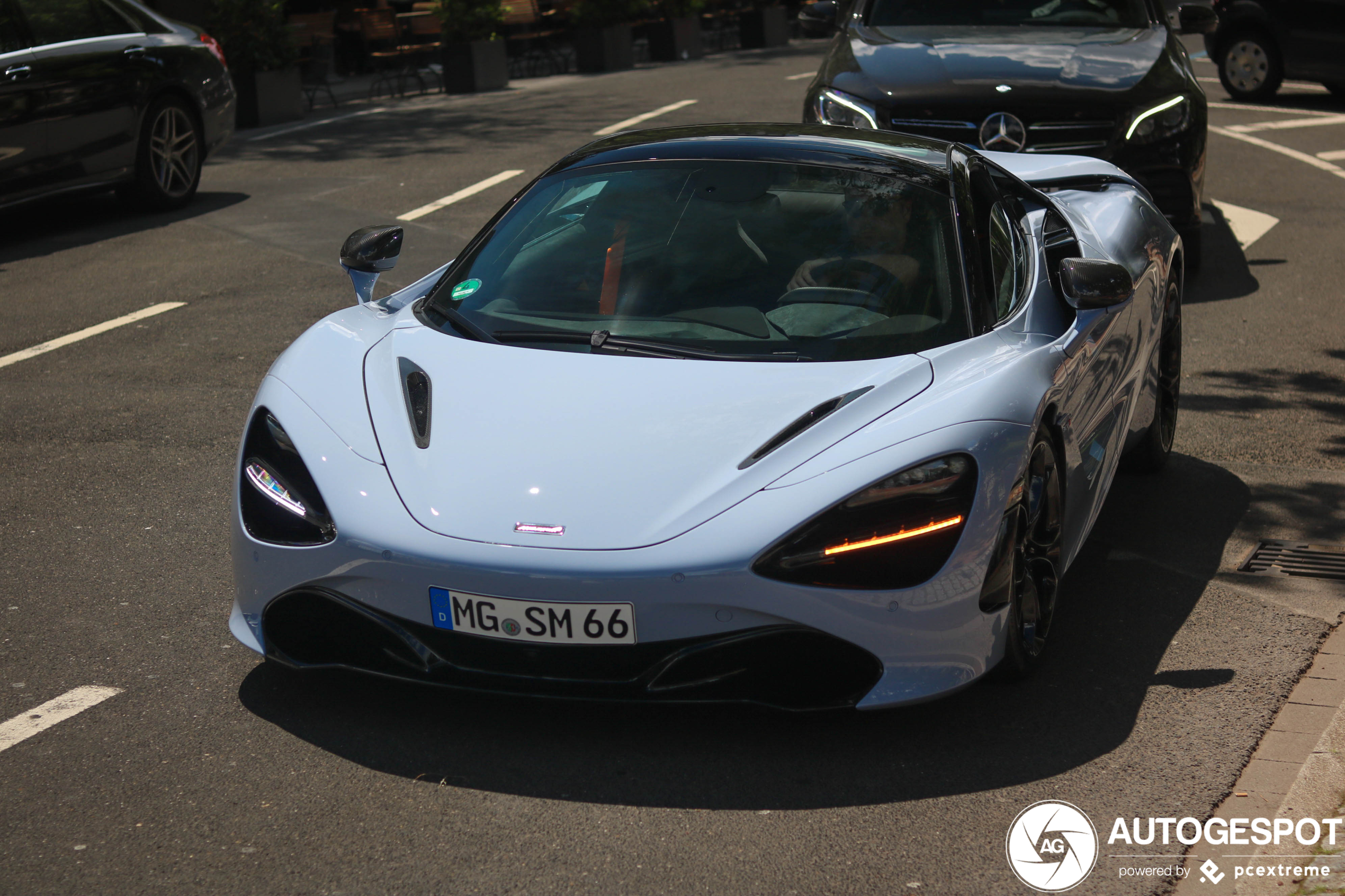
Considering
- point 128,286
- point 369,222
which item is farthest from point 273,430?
point 369,222

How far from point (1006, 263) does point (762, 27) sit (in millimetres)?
26779

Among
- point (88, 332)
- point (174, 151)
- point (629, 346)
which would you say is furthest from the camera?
point (174, 151)

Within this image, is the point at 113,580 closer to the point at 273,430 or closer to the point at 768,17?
the point at 273,430

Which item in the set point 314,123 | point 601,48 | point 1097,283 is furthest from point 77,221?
point 601,48

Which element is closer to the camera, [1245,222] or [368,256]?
[368,256]

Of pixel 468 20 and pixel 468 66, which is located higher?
pixel 468 20

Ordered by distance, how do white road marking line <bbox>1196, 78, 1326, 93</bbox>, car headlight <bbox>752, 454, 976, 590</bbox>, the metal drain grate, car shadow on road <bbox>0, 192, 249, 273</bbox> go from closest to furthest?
car headlight <bbox>752, 454, 976, 590</bbox>
the metal drain grate
car shadow on road <bbox>0, 192, 249, 273</bbox>
white road marking line <bbox>1196, 78, 1326, 93</bbox>

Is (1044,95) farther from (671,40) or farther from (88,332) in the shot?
Answer: (671,40)

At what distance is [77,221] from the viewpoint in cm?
1117

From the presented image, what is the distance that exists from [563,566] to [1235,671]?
1.95m

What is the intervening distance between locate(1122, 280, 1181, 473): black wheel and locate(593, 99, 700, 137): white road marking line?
9.03 meters

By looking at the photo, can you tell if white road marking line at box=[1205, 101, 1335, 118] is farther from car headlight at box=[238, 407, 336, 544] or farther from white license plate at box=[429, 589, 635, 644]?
white license plate at box=[429, 589, 635, 644]

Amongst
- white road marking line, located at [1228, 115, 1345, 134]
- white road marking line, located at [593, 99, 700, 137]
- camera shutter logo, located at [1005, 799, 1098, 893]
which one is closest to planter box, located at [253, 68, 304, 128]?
white road marking line, located at [593, 99, 700, 137]

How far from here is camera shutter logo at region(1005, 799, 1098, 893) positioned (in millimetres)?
3146
